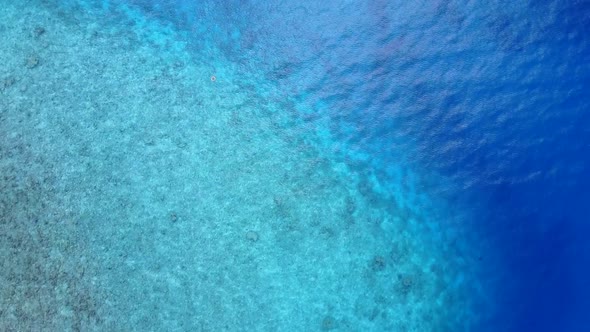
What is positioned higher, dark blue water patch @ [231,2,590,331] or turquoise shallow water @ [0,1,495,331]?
dark blue water patch @ [231,2,590,331]

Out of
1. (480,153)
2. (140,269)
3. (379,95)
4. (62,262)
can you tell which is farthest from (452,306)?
(62,262)

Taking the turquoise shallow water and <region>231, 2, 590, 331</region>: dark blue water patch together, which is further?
<region>231, 2, 590, 331</region>: dark blue water patch

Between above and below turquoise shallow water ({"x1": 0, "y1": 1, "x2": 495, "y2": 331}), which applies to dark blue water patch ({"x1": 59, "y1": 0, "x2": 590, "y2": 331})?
above

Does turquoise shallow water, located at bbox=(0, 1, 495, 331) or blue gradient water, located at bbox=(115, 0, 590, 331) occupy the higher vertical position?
blue gradient water, located at bbox=(115, 0, 590, 331)

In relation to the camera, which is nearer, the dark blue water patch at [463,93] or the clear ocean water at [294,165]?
the clear ocean water at [294,165]

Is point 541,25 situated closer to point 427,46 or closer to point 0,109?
point 427,46

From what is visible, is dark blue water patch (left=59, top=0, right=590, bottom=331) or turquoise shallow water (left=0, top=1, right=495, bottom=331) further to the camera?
dark blue water patch (left=59, top=0, right=590, bottom=331)

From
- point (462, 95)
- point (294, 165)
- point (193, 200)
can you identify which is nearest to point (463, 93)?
point (462, 95)

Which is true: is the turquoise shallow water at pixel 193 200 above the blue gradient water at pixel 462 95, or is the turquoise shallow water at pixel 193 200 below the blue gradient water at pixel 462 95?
below

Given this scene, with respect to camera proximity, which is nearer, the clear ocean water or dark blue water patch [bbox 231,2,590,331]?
the clear ocean water
